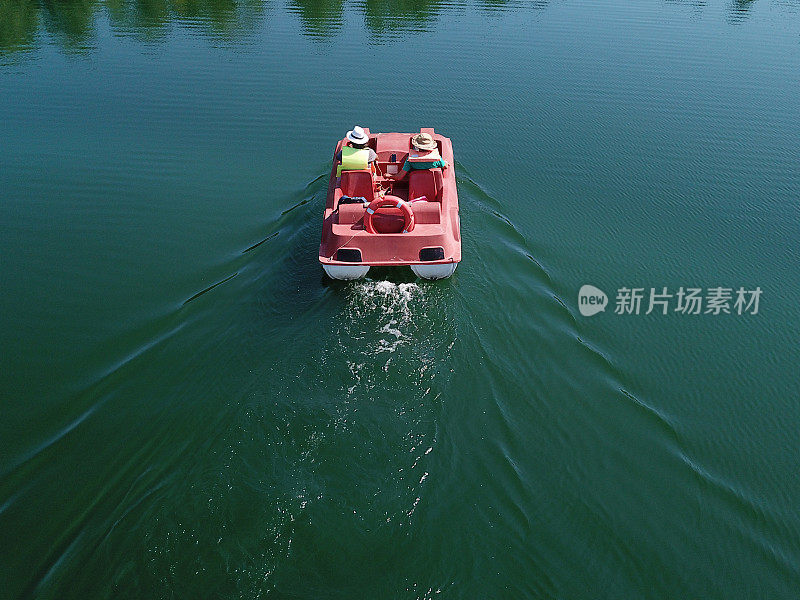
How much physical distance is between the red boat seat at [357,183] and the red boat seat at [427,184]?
73 cm

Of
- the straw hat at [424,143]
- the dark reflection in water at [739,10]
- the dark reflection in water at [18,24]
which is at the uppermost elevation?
the dark reflection in water at [739,10]

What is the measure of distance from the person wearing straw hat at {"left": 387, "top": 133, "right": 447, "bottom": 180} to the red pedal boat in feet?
0.40

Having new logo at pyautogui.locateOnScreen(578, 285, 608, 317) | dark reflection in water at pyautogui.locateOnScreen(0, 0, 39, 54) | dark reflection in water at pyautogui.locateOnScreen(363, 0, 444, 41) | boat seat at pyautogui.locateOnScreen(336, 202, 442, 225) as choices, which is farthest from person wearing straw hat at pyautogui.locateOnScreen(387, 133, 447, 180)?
dark reflection in water at pyautogui.locateOnScreen(0, 0, 39, 54)

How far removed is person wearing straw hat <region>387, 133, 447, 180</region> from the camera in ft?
31.8

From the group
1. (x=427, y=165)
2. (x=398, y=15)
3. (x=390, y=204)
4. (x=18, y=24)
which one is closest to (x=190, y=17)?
(x=18, y=24)

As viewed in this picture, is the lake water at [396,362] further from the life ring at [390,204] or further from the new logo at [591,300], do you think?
the life ring at [390,204]

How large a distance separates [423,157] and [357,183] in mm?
1229

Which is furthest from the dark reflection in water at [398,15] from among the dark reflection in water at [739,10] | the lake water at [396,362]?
the dark reflection in water at [739,10]

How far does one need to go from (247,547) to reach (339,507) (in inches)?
34.8

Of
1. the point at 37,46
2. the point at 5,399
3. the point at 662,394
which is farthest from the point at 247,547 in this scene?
the point at 37,46

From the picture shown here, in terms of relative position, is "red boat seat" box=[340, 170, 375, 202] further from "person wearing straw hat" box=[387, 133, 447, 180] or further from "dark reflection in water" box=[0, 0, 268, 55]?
"dark reflection in water" box=[0, 0, 268, 55]

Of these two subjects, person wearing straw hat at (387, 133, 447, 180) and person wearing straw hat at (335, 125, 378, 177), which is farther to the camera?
person wearing straw hat at (387, 133, 447, 180)

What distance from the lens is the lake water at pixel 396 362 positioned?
5.30 m

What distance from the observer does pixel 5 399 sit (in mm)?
6938
